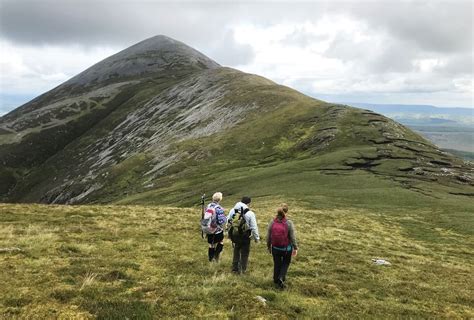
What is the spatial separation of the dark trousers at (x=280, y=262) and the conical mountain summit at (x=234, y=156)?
34793mm

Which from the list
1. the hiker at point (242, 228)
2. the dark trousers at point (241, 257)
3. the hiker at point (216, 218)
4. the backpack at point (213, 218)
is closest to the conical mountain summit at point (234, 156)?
the hiker at point (216, 218)

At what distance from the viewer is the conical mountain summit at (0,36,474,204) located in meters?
62.6

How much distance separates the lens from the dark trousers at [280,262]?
16906 millimetres

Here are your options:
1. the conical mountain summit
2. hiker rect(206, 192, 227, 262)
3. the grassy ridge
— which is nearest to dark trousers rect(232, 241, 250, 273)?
the grassy ridge

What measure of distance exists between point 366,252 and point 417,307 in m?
12.1

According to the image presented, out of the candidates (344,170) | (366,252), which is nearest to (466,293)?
(366,252)

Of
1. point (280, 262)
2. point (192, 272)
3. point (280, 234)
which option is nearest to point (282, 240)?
point (280, 234)

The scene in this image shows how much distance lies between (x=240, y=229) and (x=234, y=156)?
8332cm

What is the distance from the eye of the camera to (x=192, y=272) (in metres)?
18.4

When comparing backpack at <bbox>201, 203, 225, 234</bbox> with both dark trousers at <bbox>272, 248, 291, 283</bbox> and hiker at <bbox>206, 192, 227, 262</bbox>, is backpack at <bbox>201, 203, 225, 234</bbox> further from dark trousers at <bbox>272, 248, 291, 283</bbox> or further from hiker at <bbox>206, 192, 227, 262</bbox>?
dark trousers at <bbox>272, 248, 291, 283</bbox>

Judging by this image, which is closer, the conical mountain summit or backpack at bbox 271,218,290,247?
backpack at bbox 271,218,290,247

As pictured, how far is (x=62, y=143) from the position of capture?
653 feet

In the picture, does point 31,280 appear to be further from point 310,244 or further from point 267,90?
point 267,90

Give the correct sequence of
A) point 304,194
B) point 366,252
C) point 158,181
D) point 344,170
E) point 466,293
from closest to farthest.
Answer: point 466,293, point 366,252, point 304,194, point 344,170, point 158,181
